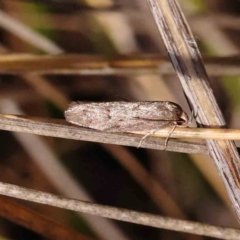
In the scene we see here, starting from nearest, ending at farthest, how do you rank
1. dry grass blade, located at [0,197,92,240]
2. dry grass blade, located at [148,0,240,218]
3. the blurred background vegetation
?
dry grass blade, located at [148,0,240,218]
dry grass blade, located at [0,197,92,240]
the blurred background vegetation

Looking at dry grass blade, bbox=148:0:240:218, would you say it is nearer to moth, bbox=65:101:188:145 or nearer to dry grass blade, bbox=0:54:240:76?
moth, bbox=65:101:188:145

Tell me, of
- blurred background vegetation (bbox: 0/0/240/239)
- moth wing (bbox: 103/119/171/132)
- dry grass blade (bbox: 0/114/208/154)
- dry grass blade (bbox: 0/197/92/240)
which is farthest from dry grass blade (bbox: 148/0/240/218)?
blurred background vegetation (bbox: 0/0/240/239)

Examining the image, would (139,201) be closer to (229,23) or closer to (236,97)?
(236,97)

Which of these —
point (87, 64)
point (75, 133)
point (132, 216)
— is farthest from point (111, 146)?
point (132, 216)

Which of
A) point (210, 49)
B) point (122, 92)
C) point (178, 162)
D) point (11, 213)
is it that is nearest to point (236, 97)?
point (210, 49)

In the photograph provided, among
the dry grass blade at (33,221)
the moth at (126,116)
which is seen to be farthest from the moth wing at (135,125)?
the dry grass blade at (33,221)

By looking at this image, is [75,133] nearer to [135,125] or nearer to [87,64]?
[135,125]

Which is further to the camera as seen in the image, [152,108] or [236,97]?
[236,97]

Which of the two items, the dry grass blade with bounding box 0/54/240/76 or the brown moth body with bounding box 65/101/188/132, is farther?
the dry grass blade with bounding box 0/54/240/76
